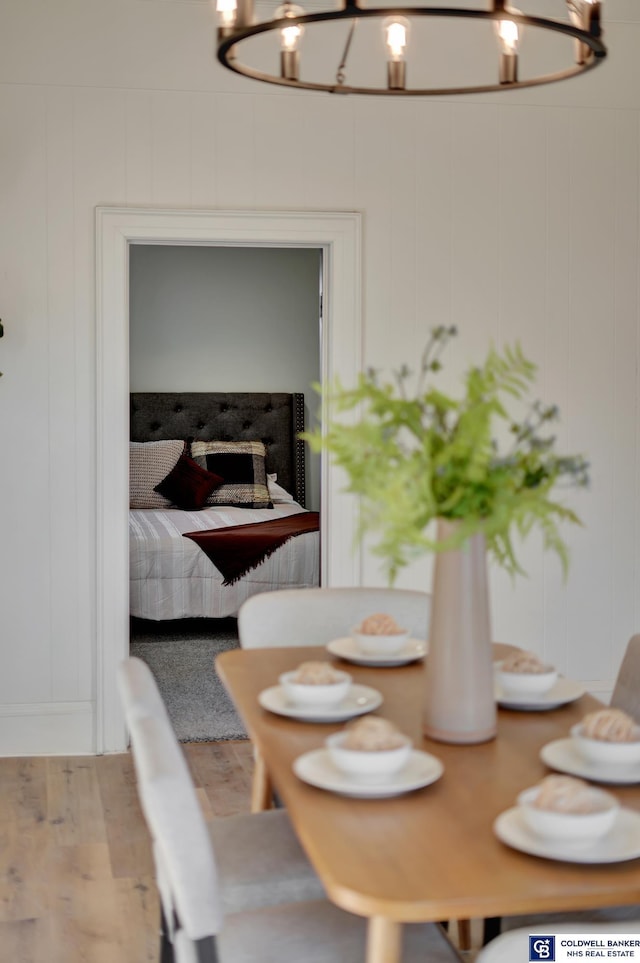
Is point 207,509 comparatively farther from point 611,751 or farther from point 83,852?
point 611,751

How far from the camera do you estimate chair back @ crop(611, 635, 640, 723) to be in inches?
88.0

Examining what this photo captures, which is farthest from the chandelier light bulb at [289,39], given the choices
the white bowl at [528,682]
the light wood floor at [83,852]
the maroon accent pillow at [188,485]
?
the maroon accent pillow at [188,485]

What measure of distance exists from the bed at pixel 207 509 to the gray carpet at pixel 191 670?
170mm

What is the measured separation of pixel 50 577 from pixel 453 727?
101 inches

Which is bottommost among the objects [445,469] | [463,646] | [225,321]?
[463,646]

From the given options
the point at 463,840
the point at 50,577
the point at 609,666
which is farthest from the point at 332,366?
the point at 463,840

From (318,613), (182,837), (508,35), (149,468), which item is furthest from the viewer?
(149,468)

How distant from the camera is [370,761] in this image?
61.1 inches

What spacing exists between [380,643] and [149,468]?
484cm

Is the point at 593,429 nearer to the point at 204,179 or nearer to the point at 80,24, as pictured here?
the point at 204,179

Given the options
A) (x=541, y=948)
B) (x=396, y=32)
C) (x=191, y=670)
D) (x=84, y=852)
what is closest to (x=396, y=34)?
(x=396, y=32)

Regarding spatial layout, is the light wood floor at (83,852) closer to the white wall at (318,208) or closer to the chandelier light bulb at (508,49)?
the white wall at (318,208)

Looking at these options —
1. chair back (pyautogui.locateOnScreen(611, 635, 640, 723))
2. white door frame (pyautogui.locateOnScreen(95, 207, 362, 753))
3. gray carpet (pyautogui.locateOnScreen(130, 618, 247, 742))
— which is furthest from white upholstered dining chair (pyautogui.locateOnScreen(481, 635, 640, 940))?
gray carpet (pyautogui.locateOnScreen(130, 618, 247, 742))

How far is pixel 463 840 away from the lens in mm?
1400
